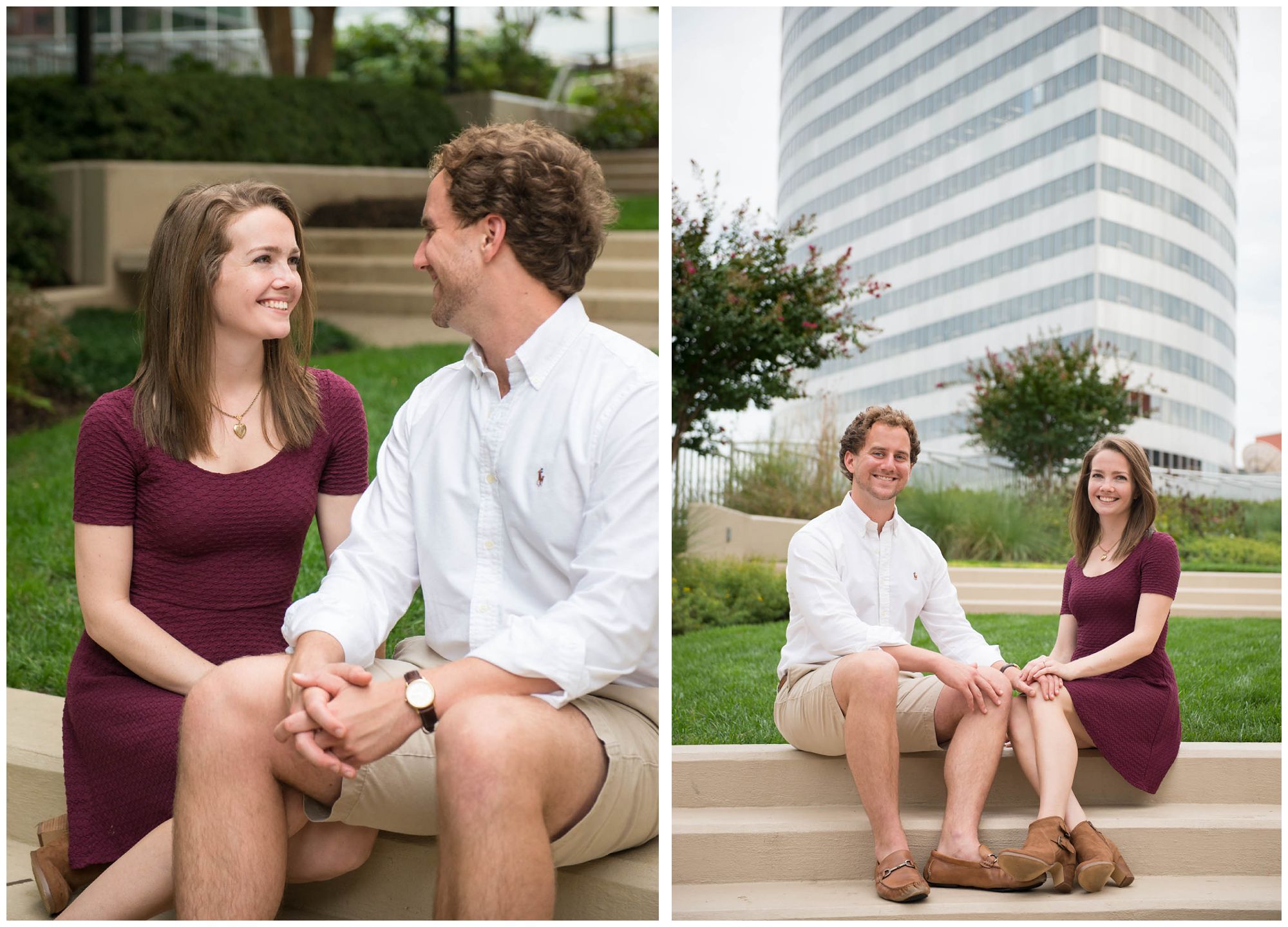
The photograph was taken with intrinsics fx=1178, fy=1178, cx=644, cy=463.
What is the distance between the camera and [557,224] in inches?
83.8

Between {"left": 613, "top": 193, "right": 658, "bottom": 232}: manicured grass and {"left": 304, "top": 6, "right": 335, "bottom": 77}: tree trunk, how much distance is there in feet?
9.83

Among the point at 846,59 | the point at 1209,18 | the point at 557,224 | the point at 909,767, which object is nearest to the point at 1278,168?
the point at 1209,18

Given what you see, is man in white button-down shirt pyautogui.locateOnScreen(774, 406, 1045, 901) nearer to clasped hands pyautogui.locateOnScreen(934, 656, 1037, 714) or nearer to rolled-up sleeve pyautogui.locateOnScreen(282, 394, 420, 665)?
clasped hands pyautogui.locateOnScreen(934, 656, 1037, 714)

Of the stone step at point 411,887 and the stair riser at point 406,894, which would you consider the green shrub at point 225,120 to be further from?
the stair riser at point 406,894

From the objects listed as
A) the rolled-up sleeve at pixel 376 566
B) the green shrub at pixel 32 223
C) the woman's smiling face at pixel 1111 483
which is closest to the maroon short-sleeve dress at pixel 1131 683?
the woman's smiling face at pixel 1111 483

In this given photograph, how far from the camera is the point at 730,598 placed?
5.07m

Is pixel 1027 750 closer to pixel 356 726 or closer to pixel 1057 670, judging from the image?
pixel 1057 670

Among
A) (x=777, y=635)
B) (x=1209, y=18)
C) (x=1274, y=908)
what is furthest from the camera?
(x=777, y=635)

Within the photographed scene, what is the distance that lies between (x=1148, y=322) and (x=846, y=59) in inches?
69.2

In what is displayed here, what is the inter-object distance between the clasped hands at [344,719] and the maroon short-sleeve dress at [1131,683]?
166 cm

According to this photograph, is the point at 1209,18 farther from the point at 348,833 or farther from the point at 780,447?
the point at 348,833

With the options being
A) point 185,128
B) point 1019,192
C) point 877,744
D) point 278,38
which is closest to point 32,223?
point 185,128

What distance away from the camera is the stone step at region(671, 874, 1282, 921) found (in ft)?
7.93

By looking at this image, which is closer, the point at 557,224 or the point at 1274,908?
the point at 557,224
